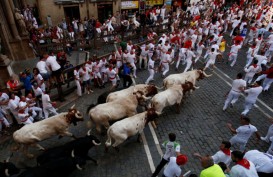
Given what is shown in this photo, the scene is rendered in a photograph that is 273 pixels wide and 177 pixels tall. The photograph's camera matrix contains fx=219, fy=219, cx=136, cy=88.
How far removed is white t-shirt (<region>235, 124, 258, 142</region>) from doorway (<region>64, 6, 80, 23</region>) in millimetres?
19132

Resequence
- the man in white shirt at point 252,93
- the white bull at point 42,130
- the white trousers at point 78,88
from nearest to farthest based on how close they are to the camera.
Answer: the white bull at point 42,130
the man in white shirt at point 252,93
the white trousers at point 78,88

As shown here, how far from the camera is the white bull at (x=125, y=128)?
7.75 m

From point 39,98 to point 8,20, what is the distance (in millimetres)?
7874

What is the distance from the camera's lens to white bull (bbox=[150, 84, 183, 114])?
939cm

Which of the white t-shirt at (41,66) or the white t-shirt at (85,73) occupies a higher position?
the white t-shirt at (41,66)

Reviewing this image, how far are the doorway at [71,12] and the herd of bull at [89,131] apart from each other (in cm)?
1510

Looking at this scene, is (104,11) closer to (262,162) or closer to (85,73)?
(85,73)

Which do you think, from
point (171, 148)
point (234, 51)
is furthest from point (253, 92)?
point (234, 51)

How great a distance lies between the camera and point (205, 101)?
11.4m

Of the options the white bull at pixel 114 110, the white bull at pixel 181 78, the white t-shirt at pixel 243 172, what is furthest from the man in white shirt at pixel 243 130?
the white bull at pixel 181 78

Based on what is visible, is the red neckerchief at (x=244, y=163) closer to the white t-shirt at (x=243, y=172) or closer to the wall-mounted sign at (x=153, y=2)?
the white t-shirt at (x=243, y=172)

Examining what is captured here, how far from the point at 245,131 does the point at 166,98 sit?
11.3 feet

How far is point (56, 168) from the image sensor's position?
6.38 metres

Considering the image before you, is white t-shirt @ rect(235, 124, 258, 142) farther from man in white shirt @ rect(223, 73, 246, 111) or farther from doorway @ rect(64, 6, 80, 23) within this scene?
doorway @ rect(64, 6, 80, 23)
